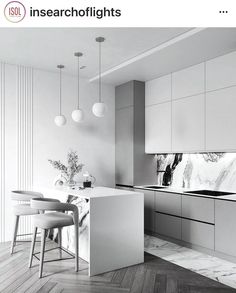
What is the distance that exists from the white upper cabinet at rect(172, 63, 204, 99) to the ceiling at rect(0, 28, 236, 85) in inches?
4.6

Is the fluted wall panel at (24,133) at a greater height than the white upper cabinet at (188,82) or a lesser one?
lesser

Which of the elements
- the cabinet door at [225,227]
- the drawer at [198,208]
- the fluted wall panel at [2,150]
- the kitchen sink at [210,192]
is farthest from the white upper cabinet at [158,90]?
the fluted wall panel at [2,150]

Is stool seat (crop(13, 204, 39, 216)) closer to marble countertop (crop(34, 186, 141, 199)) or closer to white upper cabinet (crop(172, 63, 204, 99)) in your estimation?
marble countertop (crop(34, 186, 141, 199))

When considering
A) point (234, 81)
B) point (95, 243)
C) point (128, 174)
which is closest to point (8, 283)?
point (95, 243)

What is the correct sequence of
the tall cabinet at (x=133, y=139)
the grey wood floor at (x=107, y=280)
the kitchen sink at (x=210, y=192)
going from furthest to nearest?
the tall cabinet at (x=133, y=139) → the kitchen sink at (x=210, y=192) → the grey wood floor at (x=107, y=280)

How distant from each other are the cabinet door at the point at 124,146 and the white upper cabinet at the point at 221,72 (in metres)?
1.50

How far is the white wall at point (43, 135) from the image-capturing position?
14.4 ft

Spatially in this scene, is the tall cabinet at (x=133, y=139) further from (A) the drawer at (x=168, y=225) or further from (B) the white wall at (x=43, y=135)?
(A) the drawer at (x=168, y=225)

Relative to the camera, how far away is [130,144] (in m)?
5.02

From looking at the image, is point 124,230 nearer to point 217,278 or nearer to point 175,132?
point 217,278

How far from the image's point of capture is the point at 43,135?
15.4ft

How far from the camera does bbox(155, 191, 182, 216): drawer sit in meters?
4.09

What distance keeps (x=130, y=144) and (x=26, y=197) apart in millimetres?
2019
